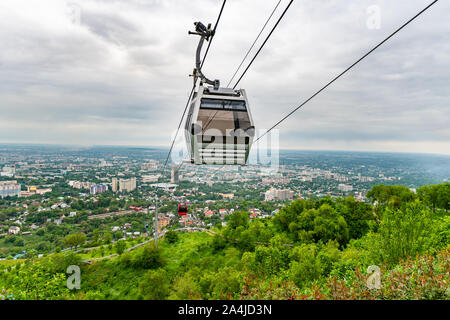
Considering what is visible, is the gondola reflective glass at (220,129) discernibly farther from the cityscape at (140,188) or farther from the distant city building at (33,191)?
the distant city building at (33,191)

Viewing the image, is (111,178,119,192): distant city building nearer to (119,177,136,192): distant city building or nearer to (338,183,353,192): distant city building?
(119,177,136,192): distant city building

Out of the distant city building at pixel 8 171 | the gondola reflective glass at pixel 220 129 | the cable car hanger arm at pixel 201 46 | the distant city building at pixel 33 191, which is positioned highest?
the cable car hanger arm at pixel 201 46

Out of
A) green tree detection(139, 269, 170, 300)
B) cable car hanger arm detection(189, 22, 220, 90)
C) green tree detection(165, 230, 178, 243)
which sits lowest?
green tree detection(165, 230, 178, 243)

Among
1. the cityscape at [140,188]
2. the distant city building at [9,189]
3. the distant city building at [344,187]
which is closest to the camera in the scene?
the cityscape at [140,188]

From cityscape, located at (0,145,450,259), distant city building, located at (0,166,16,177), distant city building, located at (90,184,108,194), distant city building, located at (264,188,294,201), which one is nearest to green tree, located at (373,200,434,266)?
cityscape, located at (0,145,450,259)

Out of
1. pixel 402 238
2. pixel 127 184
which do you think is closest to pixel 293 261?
pixel 402 238

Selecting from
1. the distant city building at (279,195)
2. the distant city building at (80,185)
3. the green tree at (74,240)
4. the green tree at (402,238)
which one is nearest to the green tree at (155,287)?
the green tree at (402,238)
